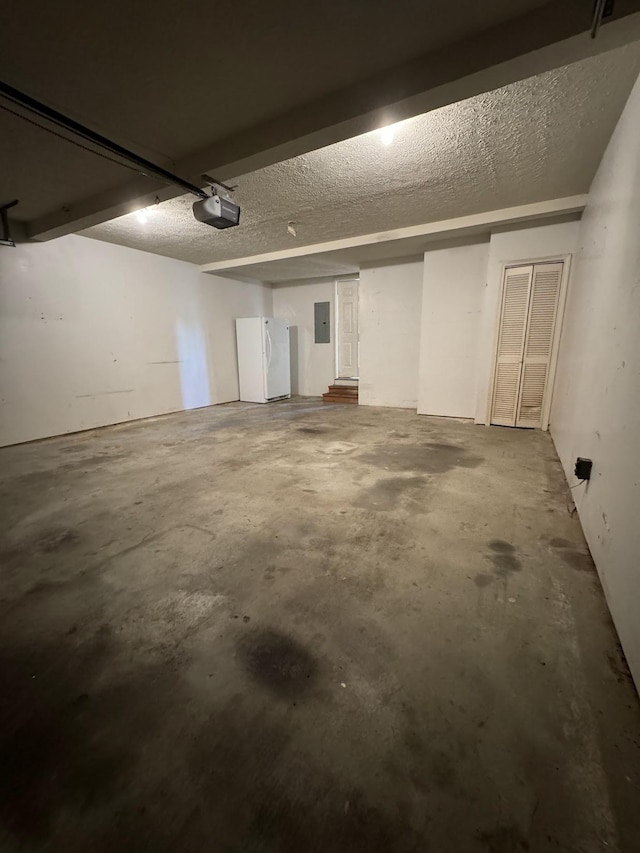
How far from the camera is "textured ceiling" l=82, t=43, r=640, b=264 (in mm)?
2168

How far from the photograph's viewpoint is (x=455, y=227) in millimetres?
4438

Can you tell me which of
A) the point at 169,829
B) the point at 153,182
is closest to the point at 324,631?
the point at 169,829

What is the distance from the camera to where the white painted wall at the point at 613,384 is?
1414 millimetres

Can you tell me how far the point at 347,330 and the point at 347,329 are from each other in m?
0.02

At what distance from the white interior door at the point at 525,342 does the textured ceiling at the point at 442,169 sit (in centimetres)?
94

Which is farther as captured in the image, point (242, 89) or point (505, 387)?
point (505, 387)

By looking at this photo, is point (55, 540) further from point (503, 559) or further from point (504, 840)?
point (503, 559)

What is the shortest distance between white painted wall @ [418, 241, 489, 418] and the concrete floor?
119 inches

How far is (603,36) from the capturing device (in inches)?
60.5

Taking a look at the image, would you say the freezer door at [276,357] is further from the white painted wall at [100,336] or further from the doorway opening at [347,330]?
the doorway opening at [347,330]

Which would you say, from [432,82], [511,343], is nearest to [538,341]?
[511,343]

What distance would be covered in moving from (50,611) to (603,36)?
3.58m

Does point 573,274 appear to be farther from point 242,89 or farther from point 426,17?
point 242,89

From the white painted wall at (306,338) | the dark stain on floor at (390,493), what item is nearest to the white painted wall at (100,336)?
the white painted wall at (306,338)
